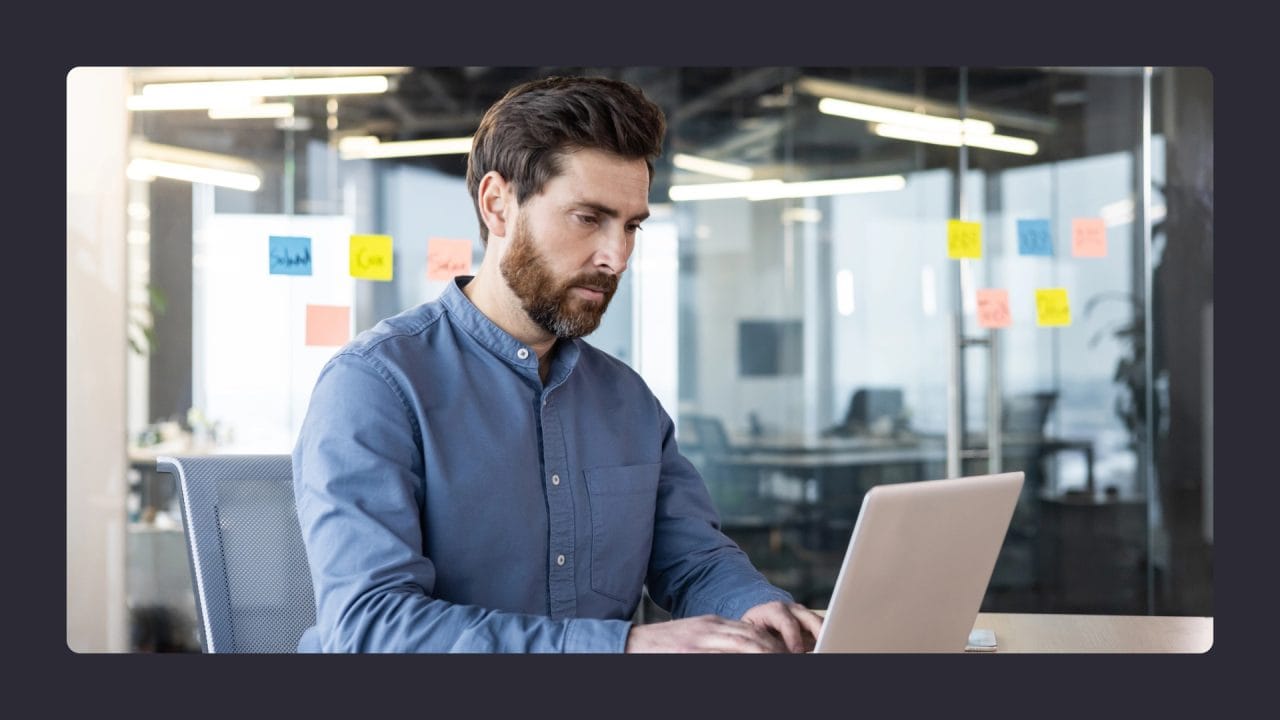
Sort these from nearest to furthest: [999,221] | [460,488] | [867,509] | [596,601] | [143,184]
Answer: [867,509] < [460,488] < [596,601] < [143,184] < [999,221]

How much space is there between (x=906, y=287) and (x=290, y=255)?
221 centimetres

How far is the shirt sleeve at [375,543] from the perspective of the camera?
133cm

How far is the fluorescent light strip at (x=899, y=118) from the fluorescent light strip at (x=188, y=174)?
2.07 m

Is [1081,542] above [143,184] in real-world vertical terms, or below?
below

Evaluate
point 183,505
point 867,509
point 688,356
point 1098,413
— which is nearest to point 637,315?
point 688,356

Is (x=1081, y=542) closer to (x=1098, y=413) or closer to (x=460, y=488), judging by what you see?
(x=1098, y=413)

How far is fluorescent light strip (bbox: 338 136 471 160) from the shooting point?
4125 millimetres

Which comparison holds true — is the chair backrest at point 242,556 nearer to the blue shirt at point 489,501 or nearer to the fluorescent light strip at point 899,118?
the blue shirt at point 489,501

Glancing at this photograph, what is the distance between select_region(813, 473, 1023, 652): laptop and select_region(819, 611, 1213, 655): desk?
0.34 metres

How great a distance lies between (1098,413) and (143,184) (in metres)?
3.50

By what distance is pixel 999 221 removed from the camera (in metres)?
4.30

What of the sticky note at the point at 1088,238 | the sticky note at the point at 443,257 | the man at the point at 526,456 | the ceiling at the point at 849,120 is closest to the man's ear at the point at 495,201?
the man at the point at 526,456

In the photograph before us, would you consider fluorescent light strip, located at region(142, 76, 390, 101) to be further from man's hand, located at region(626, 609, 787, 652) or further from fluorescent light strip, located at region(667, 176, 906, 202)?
man's hand, located at region(626, 609, 787, 652)

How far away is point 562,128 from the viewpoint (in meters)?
1.62
